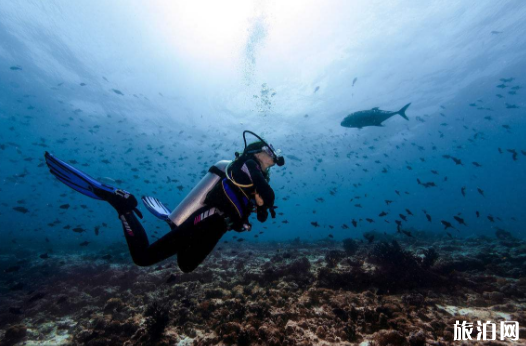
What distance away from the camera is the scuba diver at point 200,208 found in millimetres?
3299

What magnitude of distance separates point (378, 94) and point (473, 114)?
821 inches

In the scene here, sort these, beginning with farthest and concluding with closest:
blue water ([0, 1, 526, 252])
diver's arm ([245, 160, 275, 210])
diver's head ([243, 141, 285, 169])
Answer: blue water ([0, 1, 526, 252]) → diver's head ([243, 141, 285, 169]) → diver's arm ([245, 160, 275, 210])

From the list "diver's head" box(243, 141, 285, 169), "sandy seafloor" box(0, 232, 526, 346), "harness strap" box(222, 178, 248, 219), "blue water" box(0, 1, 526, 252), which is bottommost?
"sandy seafloor" box(0, 232, 526, 346)

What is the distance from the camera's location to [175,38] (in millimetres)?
19828

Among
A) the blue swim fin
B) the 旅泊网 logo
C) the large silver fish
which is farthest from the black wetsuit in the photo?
the large silver fish

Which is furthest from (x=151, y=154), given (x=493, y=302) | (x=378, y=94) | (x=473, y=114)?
(x=473, y=114)

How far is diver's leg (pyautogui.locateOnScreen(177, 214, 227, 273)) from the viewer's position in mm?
3348

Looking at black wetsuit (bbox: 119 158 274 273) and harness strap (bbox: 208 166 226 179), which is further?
harness strap (bbox: 208 166 226 179)

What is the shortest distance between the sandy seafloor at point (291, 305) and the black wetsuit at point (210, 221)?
101 inches

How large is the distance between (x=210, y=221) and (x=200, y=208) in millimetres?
311

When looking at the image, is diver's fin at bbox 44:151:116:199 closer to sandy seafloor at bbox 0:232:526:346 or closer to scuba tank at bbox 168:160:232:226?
scuba tank at bbox 168:160:232:226

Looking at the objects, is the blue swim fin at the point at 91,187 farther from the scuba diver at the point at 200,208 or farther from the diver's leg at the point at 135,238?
the diver's leg at the point at 135,238

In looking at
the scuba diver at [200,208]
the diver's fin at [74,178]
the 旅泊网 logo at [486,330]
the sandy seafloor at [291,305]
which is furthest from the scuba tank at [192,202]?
the 旅泊网 logo at [486,330]

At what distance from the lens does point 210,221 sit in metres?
3.36
